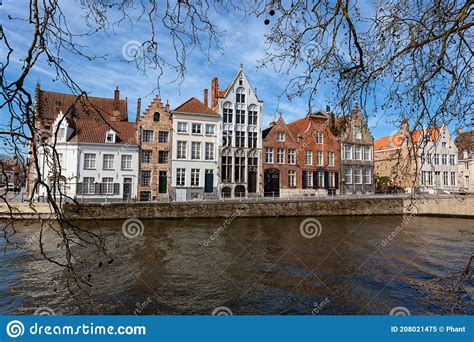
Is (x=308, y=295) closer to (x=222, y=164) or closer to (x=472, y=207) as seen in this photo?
(x=222, y=164)

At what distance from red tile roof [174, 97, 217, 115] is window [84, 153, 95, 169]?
10.1m

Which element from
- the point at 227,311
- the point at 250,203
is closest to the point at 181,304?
the point at 227,311

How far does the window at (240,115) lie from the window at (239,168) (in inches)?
182

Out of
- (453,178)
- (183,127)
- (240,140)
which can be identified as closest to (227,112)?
(240,140)

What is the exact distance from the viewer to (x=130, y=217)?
25.9 metres

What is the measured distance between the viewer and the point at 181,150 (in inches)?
1388

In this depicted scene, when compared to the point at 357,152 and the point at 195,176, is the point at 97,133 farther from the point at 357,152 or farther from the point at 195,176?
the point at 357,152

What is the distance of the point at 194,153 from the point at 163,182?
476 centimetres

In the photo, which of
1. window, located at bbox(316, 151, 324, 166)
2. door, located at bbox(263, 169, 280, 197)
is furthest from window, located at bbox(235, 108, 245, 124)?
window, located at bbox(316, 151, 324, 166)

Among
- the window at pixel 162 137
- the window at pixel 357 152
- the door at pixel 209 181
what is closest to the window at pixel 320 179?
the window at pixel 357 152

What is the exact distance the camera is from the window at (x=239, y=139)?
3756cm

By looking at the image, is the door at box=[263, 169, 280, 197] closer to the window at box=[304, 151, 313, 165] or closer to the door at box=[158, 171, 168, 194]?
the window at box=[304, 151, 313, 165]

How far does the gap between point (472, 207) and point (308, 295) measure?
3112 cm

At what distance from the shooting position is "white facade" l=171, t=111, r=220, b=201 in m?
34.9
